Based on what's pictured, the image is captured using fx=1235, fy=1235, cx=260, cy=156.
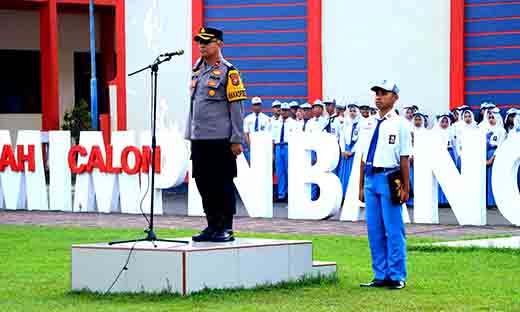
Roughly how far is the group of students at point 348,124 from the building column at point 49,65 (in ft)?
58.2

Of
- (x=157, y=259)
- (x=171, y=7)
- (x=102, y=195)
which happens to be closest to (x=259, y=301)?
(x=157, y=259)

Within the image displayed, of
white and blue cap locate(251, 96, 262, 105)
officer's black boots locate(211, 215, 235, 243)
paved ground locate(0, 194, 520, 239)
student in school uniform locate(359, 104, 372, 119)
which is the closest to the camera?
officer's black boots locate(211, 215, 235, 243)

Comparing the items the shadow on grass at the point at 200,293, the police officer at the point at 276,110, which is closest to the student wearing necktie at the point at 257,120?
the police officer at the point at 276,110

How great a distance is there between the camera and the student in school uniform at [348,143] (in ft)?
77.1

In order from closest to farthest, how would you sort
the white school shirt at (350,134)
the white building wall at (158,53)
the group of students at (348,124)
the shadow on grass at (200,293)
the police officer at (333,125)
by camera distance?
1. the shadow on grass at (200,293)
2. the group of students at (348,124)
3. the white school shirt at (350,134)
4. the police officer at (333,125)
5. the white building wall at (158,53)

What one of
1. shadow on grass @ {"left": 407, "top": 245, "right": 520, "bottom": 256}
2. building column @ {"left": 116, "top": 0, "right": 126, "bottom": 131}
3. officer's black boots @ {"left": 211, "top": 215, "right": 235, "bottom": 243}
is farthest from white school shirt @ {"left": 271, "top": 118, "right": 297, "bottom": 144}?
officer's black boots @ {"left": 211, "top": 215, "right": 235, "bottom": 243}

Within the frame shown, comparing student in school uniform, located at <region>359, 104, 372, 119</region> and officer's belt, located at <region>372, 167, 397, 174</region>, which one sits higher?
student in school uniform, located at <region>359, 104, 372, 119</region>

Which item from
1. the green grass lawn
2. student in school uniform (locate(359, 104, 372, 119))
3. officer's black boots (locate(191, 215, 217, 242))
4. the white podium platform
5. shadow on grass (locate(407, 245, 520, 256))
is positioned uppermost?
student in school uniform (locate(359, 104, 372, 119))

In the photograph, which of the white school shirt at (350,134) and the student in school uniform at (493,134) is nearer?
the student in school uniform at (493,134)

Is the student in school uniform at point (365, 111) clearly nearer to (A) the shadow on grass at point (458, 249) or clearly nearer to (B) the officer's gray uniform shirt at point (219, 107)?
(A) the shadow on grass at point (458, 249)

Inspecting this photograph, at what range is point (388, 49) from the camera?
1032 inches

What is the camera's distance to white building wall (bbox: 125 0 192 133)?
28.4 meters

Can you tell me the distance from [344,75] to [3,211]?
7.91 m

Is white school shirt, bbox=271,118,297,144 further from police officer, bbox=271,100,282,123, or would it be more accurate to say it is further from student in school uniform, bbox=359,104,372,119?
student in school uniform, bbox=359,104,372,119
